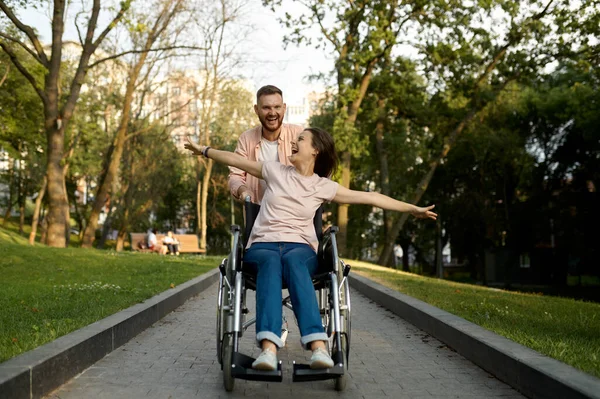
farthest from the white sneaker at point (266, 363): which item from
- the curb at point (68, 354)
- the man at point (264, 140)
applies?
the man at point (264, 140)

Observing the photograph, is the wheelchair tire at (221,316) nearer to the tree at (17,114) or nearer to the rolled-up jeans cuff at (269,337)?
the rolled-up jeans cuff at (269,337)

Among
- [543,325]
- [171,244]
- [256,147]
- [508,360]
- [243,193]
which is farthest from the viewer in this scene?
[171,244]

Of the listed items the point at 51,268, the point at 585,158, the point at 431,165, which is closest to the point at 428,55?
the point at 431,165

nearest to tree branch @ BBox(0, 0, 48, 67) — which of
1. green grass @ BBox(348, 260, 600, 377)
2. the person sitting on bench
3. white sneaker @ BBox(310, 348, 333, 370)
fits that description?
the person sitting on bench

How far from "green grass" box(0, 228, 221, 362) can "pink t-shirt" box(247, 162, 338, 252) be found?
182 centimetres

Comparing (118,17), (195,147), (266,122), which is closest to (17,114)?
(118,17)

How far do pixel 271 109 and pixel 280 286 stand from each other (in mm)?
1751

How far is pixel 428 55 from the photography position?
95.1ft

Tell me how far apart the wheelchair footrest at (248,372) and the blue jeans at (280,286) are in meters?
0.15

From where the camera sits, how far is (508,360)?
210 inches

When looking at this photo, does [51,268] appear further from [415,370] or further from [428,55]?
[428,55]

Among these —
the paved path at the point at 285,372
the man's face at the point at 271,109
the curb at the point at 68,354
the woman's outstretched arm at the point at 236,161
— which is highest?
the man's face at the point at 271,109

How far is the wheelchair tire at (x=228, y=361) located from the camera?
16.0 ft

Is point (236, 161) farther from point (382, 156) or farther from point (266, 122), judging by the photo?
point (382, 156)
